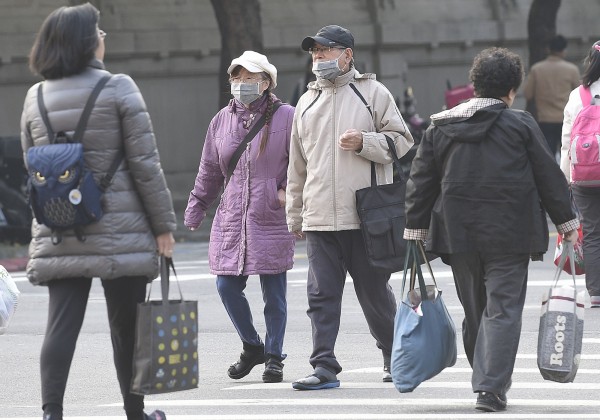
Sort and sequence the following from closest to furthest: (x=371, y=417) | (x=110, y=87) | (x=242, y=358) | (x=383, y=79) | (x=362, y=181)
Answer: (x=110, y=87), (x=371, y=417), (x=362, y=181), (x=242, y=358), (x=383, y=79)

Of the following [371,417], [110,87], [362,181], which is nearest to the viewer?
[110,87]

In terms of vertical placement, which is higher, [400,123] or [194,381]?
[400,123]

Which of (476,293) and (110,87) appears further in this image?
(476,293)

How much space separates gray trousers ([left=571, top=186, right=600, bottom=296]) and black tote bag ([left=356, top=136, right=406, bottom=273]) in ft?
11.2

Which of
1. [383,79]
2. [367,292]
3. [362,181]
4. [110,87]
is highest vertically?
[110,87]

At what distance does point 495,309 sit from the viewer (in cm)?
745

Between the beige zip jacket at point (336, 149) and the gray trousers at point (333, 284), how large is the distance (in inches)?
4.5

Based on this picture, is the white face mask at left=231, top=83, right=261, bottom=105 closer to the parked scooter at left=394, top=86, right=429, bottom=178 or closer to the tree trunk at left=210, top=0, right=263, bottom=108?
the parked scooter at left=394, top=86, right=429, bottom=178

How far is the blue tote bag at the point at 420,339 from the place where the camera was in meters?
7.47

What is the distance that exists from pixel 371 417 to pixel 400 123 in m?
1.82

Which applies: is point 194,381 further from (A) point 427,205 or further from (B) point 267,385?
(B) point 267,385

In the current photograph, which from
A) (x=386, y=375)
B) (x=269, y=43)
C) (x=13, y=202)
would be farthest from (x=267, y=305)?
(x=269, y=43)

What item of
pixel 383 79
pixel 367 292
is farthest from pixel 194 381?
pixel 383 79

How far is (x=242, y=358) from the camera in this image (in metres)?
9.02
